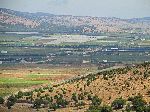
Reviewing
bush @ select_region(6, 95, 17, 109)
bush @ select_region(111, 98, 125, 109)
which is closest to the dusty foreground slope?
bush @ select_region(111, 98, 125, 109)

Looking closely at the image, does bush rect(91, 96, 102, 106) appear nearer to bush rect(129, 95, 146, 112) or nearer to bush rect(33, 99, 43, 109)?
bush rect(129, 95, 146, 112)

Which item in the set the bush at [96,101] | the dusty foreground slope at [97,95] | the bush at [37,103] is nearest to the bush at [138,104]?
the dusty foreground slope at [97,95]

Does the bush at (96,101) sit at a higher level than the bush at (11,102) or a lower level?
higher

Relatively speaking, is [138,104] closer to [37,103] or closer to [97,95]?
[97,95]

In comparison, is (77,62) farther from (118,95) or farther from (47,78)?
A: (118,95)

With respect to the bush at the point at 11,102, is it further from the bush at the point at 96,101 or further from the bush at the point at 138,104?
the bush at the point at 138,104

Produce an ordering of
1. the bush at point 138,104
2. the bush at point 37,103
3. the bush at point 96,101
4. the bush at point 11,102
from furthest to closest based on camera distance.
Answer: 1. the bush at point 11,102
2. the bush at point 37,103
3. the bush at point 96,101
4. the bush at point 138,104

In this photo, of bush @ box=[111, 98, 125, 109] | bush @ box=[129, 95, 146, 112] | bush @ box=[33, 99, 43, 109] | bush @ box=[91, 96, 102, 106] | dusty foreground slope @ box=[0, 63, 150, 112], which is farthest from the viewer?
bush @ box=[33, 99, 43, 109]

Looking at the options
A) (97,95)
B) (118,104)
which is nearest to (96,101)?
(118,104)
